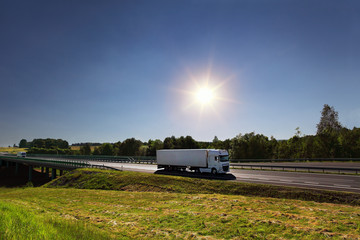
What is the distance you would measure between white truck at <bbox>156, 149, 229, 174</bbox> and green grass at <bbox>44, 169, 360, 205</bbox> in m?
5.72

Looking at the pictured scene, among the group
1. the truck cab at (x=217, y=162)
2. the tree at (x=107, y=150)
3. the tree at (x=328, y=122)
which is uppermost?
the tree at (x=328, y=122)

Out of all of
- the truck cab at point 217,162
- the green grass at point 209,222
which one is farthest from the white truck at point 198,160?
the green grass at point 209,222

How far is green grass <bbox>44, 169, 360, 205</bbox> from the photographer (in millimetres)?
16234

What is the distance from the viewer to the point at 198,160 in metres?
31.3

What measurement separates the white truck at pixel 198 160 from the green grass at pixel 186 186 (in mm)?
5725

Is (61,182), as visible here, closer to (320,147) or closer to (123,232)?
(123,232)

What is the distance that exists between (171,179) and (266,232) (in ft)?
56.4

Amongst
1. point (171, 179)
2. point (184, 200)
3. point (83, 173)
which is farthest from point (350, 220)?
point (83, 173)

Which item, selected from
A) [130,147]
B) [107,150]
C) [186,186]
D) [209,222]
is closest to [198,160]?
[186,186]

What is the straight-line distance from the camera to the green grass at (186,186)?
53.3ft

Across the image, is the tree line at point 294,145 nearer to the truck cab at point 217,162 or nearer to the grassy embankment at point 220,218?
the truck cab at point 217,162

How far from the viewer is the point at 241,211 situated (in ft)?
40.9

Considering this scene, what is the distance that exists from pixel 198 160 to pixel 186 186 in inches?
352

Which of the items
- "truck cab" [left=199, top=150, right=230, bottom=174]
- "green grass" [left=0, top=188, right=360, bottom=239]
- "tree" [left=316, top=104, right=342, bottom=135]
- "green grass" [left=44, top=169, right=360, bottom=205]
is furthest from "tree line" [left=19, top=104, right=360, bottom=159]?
"green grass" [left=0, top=188, right=360, bottom=239]
